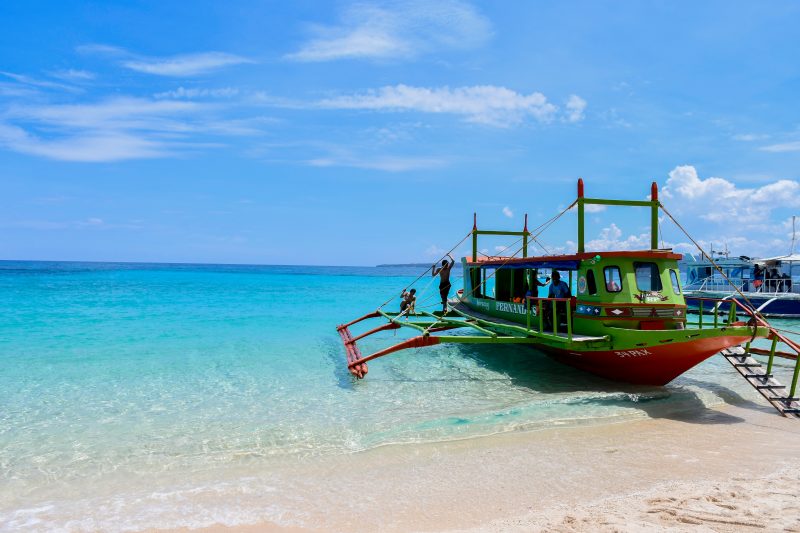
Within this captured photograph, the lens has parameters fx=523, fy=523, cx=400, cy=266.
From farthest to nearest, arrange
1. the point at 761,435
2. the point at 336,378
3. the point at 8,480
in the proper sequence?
the point at 336,378, the point at 761,435, the point at 8,480

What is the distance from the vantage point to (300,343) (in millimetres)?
19422

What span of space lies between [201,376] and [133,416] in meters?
3.50

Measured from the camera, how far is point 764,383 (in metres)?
10.6

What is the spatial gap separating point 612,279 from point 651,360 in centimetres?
187

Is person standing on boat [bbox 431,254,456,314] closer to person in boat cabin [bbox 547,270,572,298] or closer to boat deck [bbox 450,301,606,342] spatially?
boat deck [bbox 450,301,606,342]

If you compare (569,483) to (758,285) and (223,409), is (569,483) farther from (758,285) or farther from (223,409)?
(758,285)

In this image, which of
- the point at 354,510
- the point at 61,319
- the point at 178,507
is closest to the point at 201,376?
the point at 178,507

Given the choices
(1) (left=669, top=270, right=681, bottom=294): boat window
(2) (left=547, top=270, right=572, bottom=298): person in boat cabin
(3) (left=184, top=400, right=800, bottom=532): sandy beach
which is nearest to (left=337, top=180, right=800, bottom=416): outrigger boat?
(1) (left=669, top=270, right=681, bottom=294): boat window

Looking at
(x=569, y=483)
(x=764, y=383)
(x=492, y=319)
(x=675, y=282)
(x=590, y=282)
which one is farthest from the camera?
(x=492, y=319)

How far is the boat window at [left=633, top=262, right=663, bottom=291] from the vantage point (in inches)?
452

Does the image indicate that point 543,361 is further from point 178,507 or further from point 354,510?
point 178,507

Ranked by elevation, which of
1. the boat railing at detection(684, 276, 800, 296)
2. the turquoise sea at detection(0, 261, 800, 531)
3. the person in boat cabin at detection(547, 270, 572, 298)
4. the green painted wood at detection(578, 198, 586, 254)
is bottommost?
the turquoise sea at detection(0, 261, 800, 531)

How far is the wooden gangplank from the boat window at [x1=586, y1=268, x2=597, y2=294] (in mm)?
3195

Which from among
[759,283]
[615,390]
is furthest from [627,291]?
[759,283]
